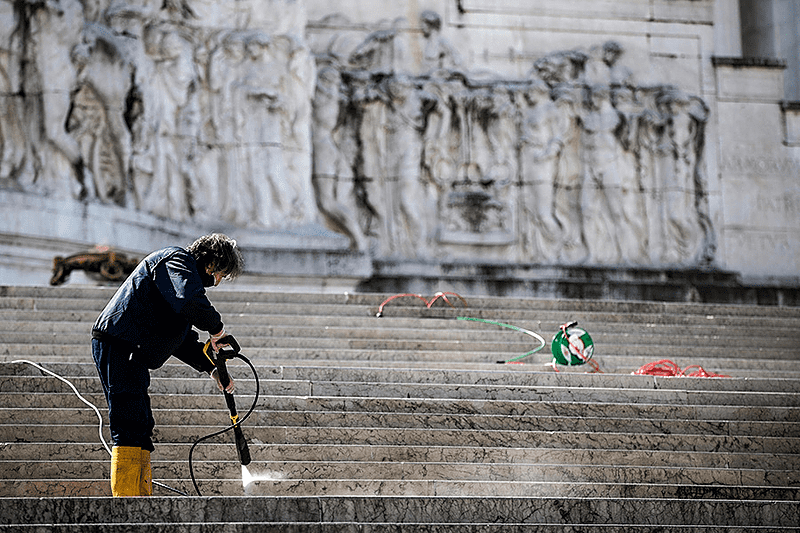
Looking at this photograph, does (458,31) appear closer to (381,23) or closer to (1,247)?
(381,23)

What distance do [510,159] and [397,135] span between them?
1621 mm

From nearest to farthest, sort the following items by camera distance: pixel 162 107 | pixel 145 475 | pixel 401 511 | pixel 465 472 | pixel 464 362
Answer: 1. pixel 401 511
2. pixel 145 475
3. pixel 465 472
4. pixel 464 362
5. pixel 162 107

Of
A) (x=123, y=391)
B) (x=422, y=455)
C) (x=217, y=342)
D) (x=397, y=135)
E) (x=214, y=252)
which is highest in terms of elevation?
(x=397, y=135)

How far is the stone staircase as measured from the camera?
462 cm

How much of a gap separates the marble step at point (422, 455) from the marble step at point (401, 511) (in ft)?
4.39

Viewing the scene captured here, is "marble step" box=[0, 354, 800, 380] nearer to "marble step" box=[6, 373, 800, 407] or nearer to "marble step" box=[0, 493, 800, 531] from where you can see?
"marble step" box=[6, 373, 800, 407]

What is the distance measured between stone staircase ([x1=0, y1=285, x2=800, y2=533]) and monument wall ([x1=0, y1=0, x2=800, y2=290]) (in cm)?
474

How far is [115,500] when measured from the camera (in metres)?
4.50

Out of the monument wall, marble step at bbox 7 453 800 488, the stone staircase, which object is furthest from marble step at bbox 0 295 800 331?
marble step at bbox 7 453 800 488

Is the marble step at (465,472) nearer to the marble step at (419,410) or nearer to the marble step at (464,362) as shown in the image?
the marble step at (419,410)

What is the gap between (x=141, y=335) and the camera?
4.88m

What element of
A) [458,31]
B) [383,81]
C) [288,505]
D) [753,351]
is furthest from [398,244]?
[288,505]

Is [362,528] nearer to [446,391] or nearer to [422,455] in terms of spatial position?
[422,455]

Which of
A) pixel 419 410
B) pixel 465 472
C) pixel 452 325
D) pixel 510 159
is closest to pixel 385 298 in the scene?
pixel 452 325
